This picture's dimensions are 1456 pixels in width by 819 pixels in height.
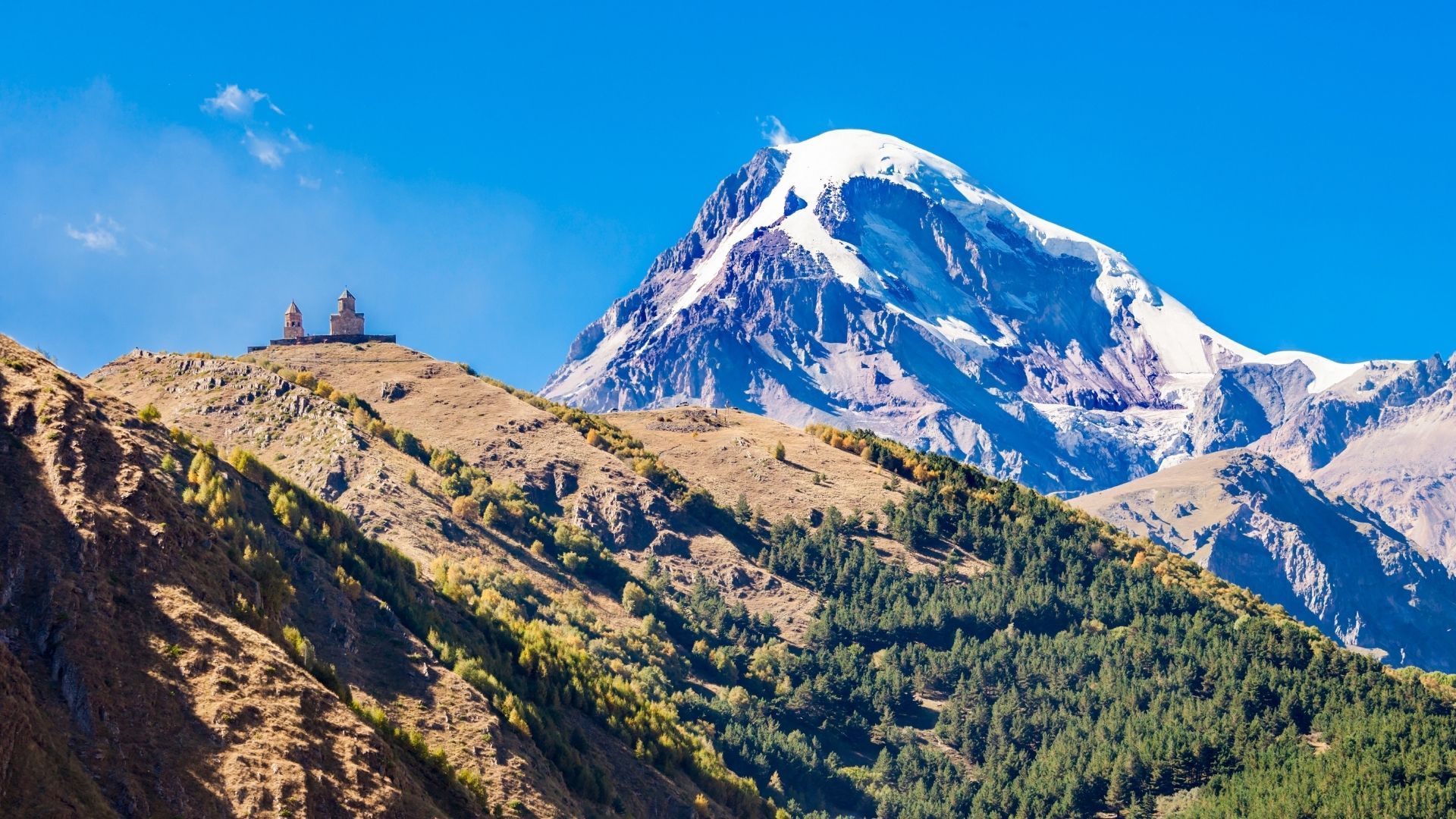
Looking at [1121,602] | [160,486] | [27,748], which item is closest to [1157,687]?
[1121,602]

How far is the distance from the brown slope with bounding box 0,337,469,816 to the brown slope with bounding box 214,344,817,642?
7651 centimetres

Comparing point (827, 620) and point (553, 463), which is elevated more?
point (553, 463)

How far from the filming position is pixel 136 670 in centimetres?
3838

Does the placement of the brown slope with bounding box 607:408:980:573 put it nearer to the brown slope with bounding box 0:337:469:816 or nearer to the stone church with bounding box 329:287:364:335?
the stone church with bounding box 329:287:364:335

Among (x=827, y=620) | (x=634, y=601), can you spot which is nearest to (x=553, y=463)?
(x=634, y=601)

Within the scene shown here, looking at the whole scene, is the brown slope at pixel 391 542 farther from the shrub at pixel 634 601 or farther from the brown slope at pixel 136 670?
the brown slope at pixel 136 670

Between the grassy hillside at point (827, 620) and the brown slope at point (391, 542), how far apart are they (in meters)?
0.41

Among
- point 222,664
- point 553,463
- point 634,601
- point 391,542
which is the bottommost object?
point 222,664

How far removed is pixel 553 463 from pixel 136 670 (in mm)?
108149

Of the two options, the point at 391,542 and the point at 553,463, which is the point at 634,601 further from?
the point at 553,463

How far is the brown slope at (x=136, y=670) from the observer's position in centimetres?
3572

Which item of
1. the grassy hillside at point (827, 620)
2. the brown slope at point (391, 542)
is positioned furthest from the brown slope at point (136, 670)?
the grassy hillside at point (827, 620)

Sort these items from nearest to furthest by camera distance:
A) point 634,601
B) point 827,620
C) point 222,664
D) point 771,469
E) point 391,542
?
point 222,664 → point 391,542 → point 634,601 → point 827,620 → point 771,469

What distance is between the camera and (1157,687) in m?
125
